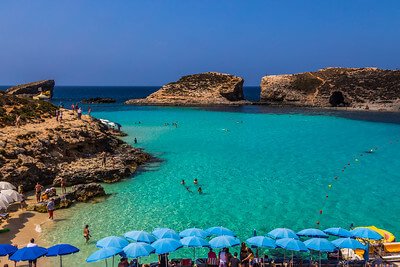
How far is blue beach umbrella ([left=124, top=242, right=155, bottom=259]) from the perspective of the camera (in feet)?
49.1

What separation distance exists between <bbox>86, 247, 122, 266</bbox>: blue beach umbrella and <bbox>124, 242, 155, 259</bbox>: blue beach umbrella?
441mm

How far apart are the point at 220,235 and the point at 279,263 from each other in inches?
116

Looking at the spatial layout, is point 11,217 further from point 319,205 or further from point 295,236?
point 319,205

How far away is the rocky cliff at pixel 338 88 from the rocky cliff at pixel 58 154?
8838 cm

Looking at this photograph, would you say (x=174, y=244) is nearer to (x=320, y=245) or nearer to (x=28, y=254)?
(x=28, y=254)

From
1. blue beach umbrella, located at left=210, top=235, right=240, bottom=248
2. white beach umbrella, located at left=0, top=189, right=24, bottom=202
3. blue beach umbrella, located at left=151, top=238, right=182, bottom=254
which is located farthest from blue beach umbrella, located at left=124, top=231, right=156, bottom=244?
white beach umbrella, located at left=0, top=189, right=24, bottom=202

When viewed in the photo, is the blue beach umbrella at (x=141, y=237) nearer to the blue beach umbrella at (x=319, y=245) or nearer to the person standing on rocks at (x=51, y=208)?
the blue beach umbrella at (x=319, y=245)

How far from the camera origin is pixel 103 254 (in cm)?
1491

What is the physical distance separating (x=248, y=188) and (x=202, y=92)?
102 meters

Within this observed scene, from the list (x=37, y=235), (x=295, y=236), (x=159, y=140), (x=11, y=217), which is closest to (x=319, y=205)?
(x=295, y=236)

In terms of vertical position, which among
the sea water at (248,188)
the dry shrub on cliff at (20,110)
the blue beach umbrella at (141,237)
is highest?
the dry shrub on cliff at (20,110)

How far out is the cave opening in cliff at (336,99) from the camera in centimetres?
11644

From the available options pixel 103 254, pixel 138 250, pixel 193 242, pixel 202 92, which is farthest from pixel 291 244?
pixel 202 92

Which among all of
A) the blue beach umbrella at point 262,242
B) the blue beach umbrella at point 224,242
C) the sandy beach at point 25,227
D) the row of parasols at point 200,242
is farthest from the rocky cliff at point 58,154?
the blue beach umbrella at point 262,242
